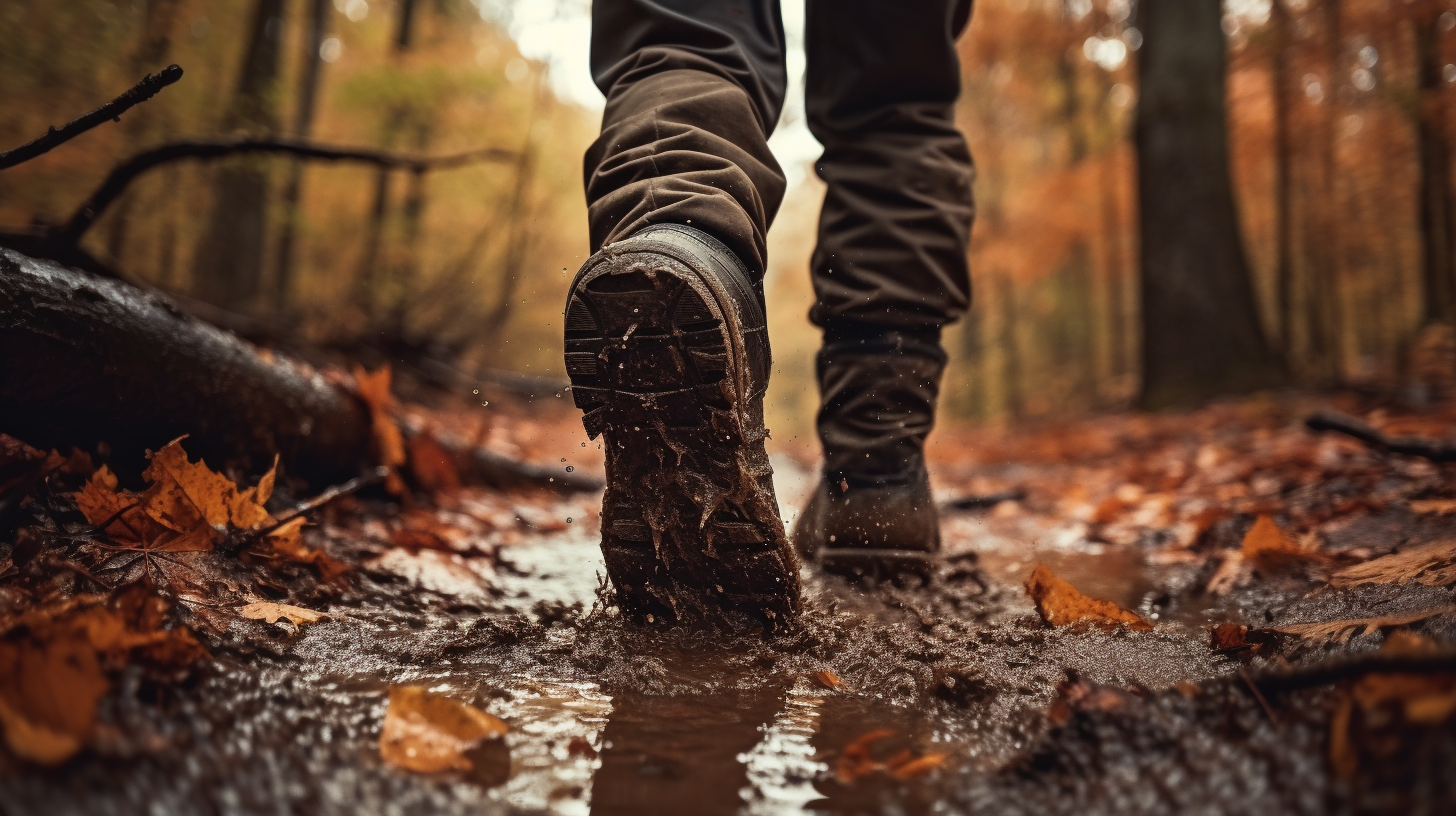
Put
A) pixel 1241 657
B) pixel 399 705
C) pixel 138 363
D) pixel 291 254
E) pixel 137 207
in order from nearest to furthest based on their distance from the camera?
1. pixel 399 705
2. pixel 1241 657
3. pixel 138 363
4. pixel 137 207
5. pixel 291 254

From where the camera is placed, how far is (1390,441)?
5.07 ft

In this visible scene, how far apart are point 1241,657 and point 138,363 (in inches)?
60.6

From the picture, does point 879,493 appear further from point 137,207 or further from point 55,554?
point 137,207

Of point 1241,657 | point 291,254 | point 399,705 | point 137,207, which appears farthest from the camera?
point 291,254

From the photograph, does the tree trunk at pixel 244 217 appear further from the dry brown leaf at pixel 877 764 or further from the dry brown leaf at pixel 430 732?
the dry brown leaf at pixel 877 764

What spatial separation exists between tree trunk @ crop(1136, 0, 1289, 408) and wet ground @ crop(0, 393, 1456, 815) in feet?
12.6

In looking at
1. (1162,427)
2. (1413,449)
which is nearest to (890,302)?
(1413,449)

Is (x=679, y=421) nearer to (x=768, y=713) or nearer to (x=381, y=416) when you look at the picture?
(x=768, y=713)

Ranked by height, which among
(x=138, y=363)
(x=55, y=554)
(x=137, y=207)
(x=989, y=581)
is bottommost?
(x=989, y=581)

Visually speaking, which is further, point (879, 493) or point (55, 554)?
point (879, 493)

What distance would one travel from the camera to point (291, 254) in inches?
337

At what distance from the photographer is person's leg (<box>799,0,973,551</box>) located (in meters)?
1.45

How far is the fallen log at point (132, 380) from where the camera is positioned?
1.12m

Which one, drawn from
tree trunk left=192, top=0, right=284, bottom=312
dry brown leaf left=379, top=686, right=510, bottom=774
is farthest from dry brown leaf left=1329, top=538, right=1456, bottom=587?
tree trunk left=192, top=0, right=284, bottom=312
